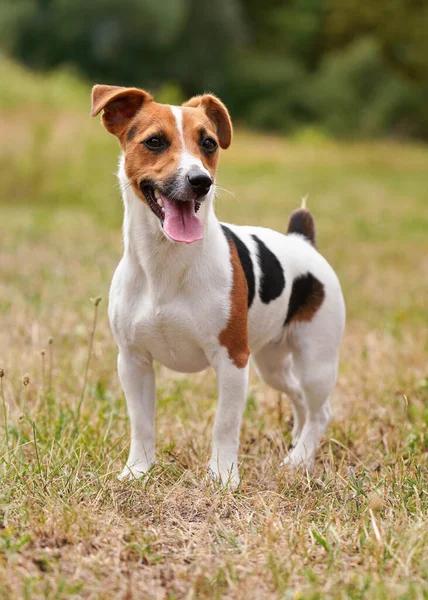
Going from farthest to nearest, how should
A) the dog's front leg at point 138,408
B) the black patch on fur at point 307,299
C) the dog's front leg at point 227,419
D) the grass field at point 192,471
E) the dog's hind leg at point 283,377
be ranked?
the dog's hind leg at point 283,377
the black patch on fur at point 307,299
the dog's front leg at point 138,408
the dog's front leg at point 227,419
the grass field at point 192,471

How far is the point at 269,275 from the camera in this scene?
4.12 metres

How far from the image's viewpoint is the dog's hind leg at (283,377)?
4680 mm

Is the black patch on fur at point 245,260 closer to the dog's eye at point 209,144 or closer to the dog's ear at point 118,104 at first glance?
the dog's eye at point 209,144

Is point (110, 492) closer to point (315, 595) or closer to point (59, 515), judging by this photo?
point (59, 515)

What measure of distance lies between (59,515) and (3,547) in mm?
255

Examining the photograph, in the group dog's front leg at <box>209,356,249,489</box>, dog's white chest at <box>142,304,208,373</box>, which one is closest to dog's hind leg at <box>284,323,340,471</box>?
dog's front leg at <box>209,356,249,489</box>

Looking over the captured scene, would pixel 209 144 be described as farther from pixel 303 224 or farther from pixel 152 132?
pixel 303 224

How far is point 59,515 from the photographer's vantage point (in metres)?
3.07

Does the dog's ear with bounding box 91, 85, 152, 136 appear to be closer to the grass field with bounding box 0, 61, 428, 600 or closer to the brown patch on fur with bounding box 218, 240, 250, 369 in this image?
the brown patch on fur with bounding box 218, 240, 250, 369

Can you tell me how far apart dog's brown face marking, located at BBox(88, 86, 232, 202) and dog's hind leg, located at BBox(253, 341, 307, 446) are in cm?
129

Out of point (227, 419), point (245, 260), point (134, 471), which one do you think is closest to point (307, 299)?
point (245, 260)

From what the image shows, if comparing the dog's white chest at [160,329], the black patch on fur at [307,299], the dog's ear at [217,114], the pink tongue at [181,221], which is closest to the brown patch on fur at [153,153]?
the pink tongue at [181,221]

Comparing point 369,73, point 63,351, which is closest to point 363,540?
point 63,351

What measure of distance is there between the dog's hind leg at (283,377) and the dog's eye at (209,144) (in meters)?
1.32
